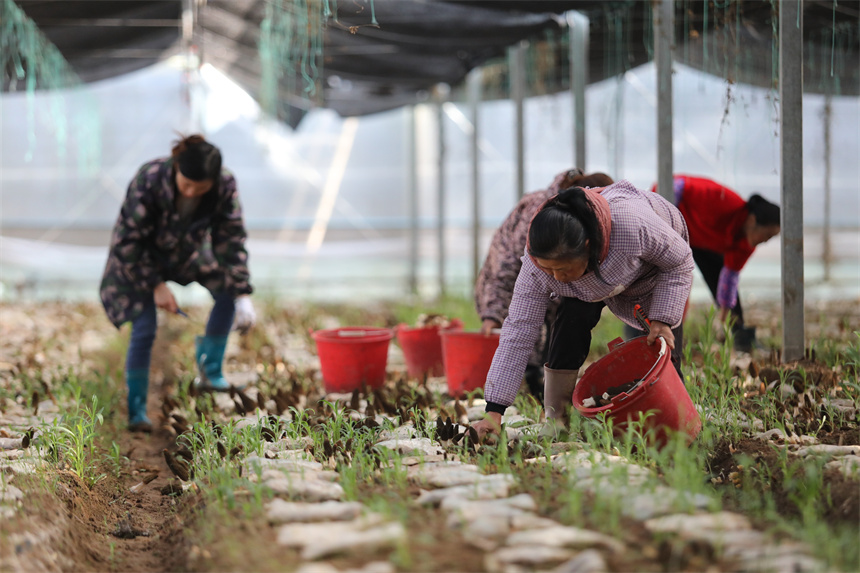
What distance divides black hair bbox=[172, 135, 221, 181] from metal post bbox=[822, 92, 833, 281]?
553 centimetres

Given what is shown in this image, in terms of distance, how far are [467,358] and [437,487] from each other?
1438 millimetres

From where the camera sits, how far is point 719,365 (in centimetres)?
308

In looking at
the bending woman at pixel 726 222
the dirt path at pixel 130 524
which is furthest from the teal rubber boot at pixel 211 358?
the bending woman at pixel 726 222

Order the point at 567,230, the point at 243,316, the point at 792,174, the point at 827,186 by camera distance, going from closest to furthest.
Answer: the point at 567,230 < the point at 792,174 < the point at 243,316 < the point at 827,186

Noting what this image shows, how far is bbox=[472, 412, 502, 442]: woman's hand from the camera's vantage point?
7.41 ft

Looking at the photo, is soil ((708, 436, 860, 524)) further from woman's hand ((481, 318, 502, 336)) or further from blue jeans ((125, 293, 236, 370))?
blue jeans ((125, 293, 236, 370))

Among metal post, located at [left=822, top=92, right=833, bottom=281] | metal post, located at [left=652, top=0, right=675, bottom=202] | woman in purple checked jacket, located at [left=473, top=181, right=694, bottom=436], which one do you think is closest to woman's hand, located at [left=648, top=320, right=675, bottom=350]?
woman in purple checked jacket, located at [left=473, top=181, right=694, bottom=436]

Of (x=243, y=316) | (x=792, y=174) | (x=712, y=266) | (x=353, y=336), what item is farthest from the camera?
(x=712, y=266)

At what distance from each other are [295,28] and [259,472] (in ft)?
10.3

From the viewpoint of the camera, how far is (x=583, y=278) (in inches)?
92.2

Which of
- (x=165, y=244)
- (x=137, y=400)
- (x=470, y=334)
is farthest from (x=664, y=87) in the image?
(x=137, y=400)

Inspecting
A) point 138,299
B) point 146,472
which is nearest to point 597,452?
point 146,472

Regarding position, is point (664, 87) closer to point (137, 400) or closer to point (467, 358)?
point (467, 358)

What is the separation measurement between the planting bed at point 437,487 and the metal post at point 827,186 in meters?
4.33
